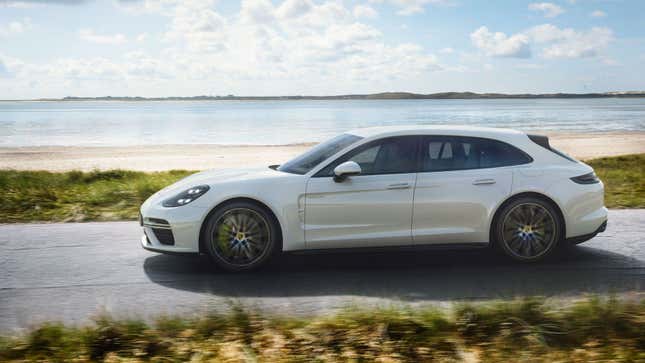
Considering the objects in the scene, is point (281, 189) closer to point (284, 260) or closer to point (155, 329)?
point (284, 260)

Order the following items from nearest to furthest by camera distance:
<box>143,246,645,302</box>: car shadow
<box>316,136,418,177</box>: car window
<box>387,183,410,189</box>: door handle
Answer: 1. <box>143,246,645,302</box>: car shadow
2. <box>387,183,410,189</box>: door handle
3. <box>316,136,418,177</box>: car window

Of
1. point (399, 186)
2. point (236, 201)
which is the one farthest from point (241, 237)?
point (399, 186)

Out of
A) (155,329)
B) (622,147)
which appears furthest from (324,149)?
(622,147)

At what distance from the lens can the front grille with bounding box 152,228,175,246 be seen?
7.03 m

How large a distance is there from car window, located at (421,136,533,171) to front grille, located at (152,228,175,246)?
256 centimetres

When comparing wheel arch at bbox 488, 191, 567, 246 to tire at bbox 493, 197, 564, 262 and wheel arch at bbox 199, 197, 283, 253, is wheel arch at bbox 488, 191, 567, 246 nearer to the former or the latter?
tire at bbox 493, 197, 564, 262

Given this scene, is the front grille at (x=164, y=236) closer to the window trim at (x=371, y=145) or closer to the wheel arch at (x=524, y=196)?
the window trim at (x=371, y=145)

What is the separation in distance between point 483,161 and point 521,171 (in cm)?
40

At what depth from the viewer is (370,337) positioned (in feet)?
14.9

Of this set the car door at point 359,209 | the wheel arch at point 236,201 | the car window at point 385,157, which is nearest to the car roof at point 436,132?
the car window at point 385,157

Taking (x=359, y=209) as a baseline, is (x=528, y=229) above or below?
below

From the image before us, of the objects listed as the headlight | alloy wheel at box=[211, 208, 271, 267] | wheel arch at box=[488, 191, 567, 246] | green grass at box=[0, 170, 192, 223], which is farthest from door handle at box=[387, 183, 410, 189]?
green grass at box=[0, 170, 192, 223]

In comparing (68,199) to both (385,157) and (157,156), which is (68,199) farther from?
(157,156)

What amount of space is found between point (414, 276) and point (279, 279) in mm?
1295
